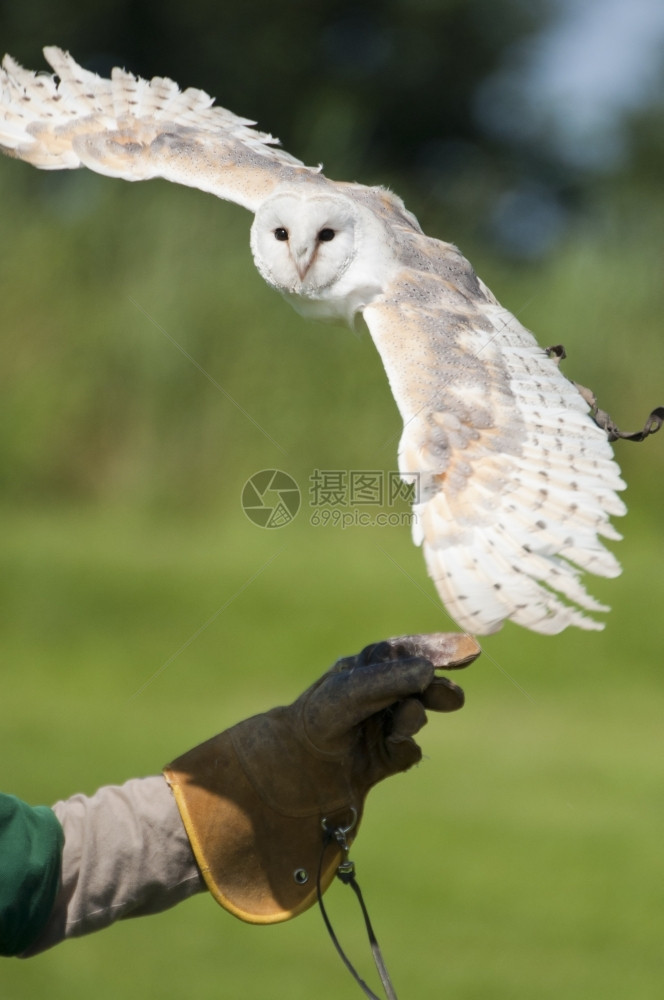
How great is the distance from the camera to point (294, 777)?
2.20m

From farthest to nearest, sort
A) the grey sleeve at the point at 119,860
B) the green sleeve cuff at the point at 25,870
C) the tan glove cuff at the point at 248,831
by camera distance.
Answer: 1. the tan glove cuff at the point at 248,831
2. the grey sleeve at the point at 119,860
3. the green sleeve cuff at the point at 25,870

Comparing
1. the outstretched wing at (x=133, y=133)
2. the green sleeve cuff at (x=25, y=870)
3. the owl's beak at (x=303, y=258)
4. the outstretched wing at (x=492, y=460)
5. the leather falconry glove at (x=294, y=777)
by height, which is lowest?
the green sleeve cuff at (x=25, y=870)

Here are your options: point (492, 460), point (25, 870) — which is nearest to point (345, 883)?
point (25, 870)

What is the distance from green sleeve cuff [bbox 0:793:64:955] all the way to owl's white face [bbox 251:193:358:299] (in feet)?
4.31

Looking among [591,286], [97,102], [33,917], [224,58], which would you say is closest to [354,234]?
[97,102]

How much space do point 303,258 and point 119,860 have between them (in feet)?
4.44

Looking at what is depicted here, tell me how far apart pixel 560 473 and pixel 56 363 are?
526 centimetres

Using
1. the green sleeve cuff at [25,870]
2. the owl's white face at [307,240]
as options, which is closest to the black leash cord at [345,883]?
the green sleeve cuff at [25,870]

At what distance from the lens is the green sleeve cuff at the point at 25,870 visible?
1.88 metres

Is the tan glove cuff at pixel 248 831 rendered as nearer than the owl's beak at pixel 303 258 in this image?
Yes

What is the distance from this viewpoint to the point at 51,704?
6.17 meters

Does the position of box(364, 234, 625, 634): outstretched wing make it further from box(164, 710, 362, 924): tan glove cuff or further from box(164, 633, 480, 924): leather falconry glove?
box(164, 710, 362, 924): tan glove cuff

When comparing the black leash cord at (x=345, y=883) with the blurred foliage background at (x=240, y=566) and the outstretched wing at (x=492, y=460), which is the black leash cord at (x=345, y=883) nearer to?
the outstretched wing at (x=492, y=460)

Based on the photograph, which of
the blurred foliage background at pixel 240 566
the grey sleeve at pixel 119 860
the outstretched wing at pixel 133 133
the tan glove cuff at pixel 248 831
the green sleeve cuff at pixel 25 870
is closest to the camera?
the green sleeve cuff at pixel 25 870
